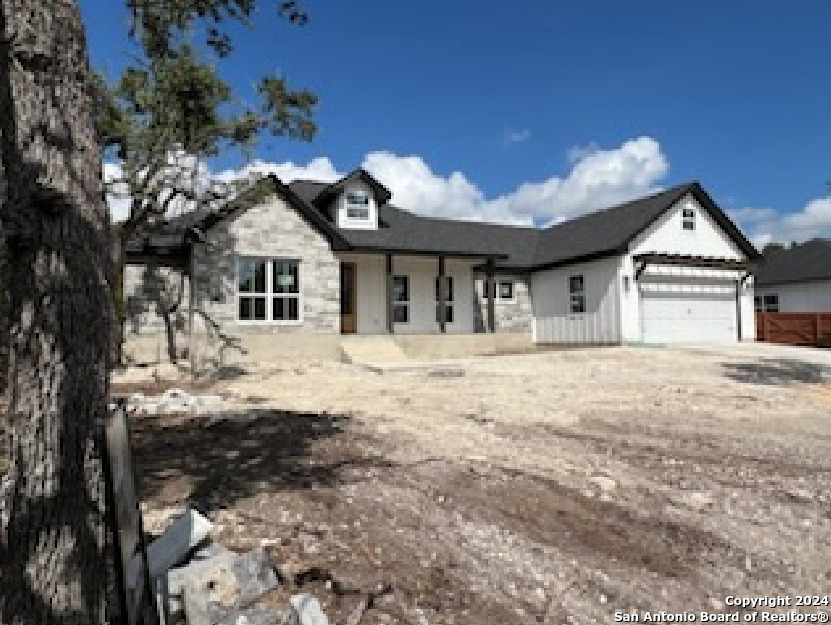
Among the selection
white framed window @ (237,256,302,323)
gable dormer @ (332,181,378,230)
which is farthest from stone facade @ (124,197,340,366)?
gable dormer @ (332,181,378,230)

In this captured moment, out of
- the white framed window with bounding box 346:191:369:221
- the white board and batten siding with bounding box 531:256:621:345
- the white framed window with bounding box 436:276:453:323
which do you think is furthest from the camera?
the white framed window with bounding box 436:276:453:323

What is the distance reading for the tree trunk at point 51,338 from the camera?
7.75 ft

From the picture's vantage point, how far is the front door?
2000cm

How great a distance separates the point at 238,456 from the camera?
6012mm

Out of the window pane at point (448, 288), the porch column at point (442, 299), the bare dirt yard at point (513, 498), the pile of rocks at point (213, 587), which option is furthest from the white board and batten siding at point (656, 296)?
the pile of rocks at point (213, 587)

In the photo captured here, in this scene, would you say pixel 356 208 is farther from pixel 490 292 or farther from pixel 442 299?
pixel 490 292

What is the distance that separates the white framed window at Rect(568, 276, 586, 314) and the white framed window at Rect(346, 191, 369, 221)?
825 centimetres

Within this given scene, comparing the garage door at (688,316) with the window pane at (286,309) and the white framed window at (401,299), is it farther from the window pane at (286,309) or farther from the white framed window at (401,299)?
the window pane at (286,309)

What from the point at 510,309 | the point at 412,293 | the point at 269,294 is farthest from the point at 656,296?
the point at 269,294

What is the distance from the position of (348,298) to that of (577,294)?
28.5 ft

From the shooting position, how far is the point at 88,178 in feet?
9.30

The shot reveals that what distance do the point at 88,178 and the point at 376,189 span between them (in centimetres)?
1814

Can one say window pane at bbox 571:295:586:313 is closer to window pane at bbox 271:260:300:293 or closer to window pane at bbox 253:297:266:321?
window pane at bbox 271:260:300:293

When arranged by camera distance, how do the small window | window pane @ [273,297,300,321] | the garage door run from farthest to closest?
the small window < the garage door < window pane @ [273,297,300,321]
